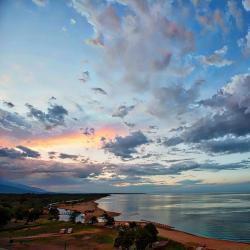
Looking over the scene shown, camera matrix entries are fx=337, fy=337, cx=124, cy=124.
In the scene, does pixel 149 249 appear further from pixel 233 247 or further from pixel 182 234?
pixel 182 234

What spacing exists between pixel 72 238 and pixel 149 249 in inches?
800

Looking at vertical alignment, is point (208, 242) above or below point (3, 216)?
below

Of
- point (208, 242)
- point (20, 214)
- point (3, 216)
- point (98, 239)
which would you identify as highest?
point (20, 214)

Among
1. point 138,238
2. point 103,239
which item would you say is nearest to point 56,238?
point 103,239

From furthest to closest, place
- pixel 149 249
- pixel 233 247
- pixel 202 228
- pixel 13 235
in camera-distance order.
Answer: pixel 202 228
pixel 13 235
pixel 233 247
pixel 149 249

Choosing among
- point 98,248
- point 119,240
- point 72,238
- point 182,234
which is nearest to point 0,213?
point 72,238

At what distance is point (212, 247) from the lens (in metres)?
68.9

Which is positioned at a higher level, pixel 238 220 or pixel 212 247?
pixel 238 220

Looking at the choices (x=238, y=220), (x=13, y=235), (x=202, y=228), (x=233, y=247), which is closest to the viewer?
(x=233, y=247)

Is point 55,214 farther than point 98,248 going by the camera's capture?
Yes

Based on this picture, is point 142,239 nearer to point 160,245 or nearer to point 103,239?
point 160,245

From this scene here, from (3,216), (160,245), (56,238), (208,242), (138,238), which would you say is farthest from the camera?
(3,216)

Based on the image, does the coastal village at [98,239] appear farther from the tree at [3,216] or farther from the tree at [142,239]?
the tree at [3,216]

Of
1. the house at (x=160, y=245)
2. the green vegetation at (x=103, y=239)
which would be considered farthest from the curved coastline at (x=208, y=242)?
the green vegetation at (x=103, y=239)
